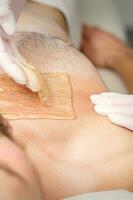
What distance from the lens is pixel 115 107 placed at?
3.30 feet

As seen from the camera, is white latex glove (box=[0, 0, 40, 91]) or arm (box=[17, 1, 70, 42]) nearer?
white latex glove (box=[0, 0, 40, 91])

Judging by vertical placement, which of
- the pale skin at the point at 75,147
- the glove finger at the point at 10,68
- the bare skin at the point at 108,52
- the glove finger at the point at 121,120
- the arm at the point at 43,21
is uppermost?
the glove finger at the point at 10,68

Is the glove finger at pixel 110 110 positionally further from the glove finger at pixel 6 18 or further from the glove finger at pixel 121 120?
the glove finger at pixel 6 18

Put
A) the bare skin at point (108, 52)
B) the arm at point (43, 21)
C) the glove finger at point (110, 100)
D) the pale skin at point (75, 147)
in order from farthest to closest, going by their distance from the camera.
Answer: the bare skin at point (108, 52) < the arm at point (43, 21) < the glove finger at point (110, 100) < the pale skin at point (75, 147)

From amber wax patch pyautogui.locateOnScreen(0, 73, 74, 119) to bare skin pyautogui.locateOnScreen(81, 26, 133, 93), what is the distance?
61 centimetres

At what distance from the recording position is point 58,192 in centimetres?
90

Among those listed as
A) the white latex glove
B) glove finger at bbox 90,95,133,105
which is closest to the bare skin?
glove finger at bbox 90,95,133,105

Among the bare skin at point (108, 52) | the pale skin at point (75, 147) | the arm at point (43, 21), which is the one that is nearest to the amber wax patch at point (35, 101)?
the pale skin at point (75, 147)

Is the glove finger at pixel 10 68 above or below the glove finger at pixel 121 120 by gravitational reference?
above

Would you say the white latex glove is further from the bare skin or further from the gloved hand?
the bare skin

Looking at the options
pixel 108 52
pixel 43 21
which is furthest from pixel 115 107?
pixel 108 52

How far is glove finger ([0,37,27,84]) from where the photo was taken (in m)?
0.90

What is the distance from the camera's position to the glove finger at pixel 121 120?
986mm

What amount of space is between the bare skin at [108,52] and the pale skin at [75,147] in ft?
1.86
